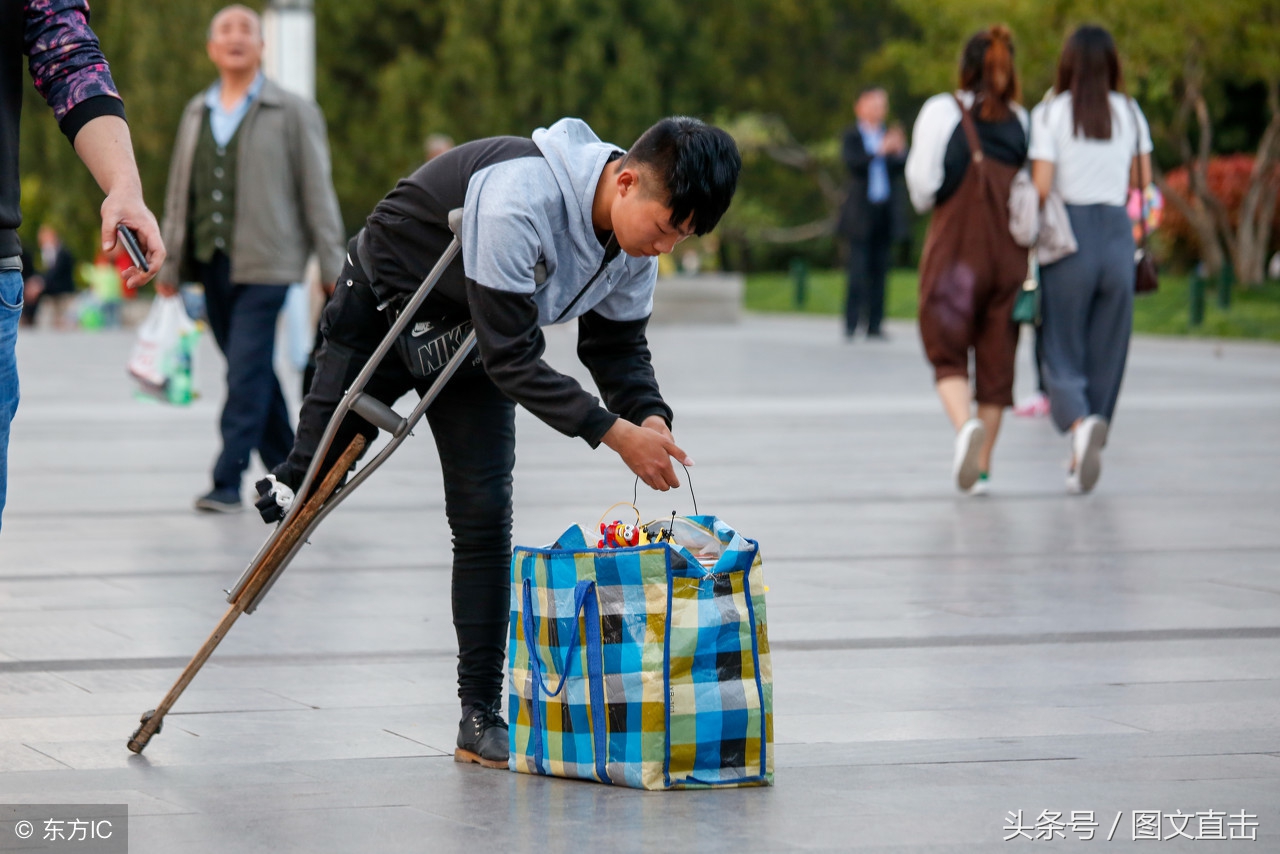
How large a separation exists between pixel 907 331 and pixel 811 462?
13.0m

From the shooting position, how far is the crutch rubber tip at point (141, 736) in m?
4.05

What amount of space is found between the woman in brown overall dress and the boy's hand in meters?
4.96

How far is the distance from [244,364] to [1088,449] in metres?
3.51

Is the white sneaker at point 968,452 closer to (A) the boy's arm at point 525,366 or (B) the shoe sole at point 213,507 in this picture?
(B) the shoe sole at point 213,507

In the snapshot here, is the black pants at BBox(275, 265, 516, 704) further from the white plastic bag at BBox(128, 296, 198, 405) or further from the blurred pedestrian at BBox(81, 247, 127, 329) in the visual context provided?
the blurred pedestrian at BBox(81, 247, 127, 329)

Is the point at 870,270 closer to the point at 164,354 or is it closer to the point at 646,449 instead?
the point at 164,354

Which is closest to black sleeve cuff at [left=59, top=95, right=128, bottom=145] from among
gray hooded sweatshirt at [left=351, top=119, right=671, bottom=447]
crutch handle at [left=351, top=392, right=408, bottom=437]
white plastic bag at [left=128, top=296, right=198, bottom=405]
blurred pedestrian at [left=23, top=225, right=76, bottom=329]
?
gray hooded sweatshirt at [left=351, top=119, right=671, bottom=447]

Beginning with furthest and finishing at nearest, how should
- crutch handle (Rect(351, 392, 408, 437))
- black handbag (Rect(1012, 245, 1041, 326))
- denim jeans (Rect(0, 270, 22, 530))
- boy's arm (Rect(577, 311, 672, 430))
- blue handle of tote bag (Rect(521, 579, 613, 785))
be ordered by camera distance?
1. black handbag (Rect(1012, 245, 1041, 326))
2. boy's arm (Rect(577, 311, 672, 430))
3. crutch handle (Rect(351, 392, 408, 437))
4. blue handle of tote bag (Rect(521, 579, 613, 785))
5. denim jeans (Rect(0, 270, 22, 530))

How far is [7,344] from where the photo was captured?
3439 mm

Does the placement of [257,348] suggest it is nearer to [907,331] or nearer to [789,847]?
[789,847]

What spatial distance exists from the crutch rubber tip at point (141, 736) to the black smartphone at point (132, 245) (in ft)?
3.37

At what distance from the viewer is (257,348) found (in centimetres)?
805

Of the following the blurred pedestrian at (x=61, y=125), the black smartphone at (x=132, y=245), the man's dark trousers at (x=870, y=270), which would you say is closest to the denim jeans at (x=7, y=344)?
the blurred pedestrian at (x=61, y=125)

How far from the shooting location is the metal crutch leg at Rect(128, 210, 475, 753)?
3961 millimetres
